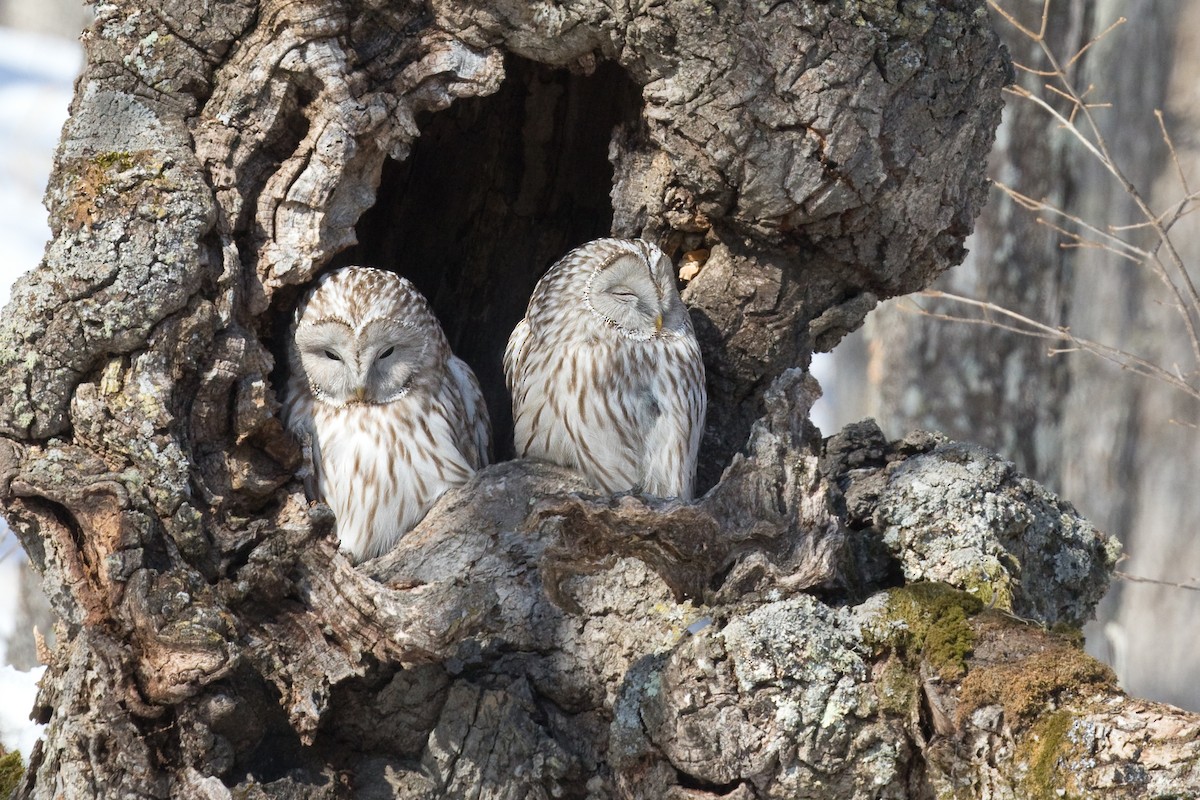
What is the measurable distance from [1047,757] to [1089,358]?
602 cm

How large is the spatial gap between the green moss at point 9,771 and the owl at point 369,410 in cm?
126

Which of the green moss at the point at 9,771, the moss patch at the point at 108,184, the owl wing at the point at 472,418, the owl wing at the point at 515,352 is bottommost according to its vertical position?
the green moss at the point at 9,771

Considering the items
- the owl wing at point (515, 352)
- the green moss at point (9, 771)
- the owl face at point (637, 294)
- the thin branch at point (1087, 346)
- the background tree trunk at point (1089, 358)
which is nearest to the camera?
the green moss at point (9, 771)

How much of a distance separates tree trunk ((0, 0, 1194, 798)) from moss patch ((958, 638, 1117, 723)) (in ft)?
0.04

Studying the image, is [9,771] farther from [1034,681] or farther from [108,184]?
[1034,681]

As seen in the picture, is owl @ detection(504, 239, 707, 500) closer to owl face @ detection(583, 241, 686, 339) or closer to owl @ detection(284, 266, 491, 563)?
owl face @ detection(583, 241, 686, 339)

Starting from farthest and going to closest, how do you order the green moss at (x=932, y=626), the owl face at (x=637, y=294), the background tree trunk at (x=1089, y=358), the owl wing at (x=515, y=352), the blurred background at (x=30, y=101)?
the blurred background at (x=30, y=101), the background tree trunk at (x=1089, y=358), the owl wing at (x=515, y=352), the owl face at (x=637, y=294), the green moss at (x=932, y=626)

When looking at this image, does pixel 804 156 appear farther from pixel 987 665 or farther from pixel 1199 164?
pixel 1199 164

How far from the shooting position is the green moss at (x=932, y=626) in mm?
3281

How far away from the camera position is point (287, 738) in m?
3.68

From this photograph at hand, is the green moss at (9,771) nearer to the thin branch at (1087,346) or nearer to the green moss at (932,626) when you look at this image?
the green moss at (932,626)

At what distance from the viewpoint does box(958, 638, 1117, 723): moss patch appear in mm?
3076

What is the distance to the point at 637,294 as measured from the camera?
4.34 meters

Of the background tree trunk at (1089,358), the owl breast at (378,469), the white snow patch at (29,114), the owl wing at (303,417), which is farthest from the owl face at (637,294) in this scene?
the white snow patch at (29,114)
